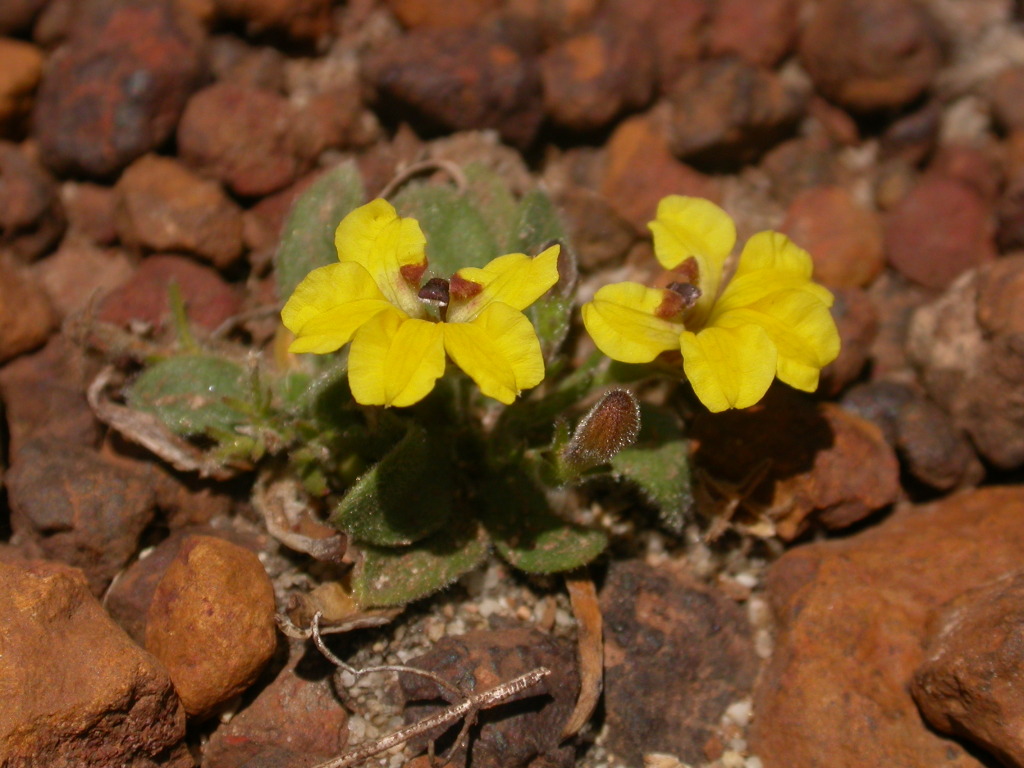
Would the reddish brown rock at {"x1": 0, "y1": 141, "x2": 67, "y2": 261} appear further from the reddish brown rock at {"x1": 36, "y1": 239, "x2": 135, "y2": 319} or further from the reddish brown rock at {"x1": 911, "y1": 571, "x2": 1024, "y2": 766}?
the reddish brown rock at {"x1": 911, "y1": 571, "x2": 1024, "y2": 766}

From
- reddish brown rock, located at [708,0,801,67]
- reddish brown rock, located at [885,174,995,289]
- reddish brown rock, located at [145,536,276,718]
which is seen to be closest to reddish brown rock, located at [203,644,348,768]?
reddish brown rock, located at [145,536,276,718]

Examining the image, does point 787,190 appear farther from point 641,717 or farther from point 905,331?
point 641,717

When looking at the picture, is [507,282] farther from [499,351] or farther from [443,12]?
[443,12]

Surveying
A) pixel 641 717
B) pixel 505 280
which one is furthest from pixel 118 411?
pixel 641 717

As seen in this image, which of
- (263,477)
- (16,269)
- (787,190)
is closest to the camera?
(263,477)

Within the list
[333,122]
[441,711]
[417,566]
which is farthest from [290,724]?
[333,122]

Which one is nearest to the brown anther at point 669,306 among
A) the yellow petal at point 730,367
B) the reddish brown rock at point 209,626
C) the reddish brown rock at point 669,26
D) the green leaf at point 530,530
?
the yellow petal at point 730,367

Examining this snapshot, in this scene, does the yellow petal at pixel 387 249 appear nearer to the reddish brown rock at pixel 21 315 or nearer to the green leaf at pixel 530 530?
the green leaf at pixel 530 530
